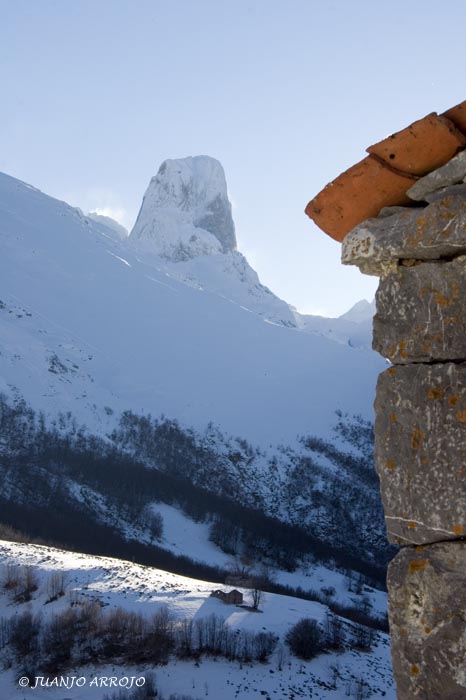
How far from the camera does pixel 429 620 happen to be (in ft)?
8.82

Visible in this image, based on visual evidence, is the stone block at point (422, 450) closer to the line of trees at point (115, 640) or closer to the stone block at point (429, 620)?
the stone block at point (429, 620)

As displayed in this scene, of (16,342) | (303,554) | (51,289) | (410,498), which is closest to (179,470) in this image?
(303,554)

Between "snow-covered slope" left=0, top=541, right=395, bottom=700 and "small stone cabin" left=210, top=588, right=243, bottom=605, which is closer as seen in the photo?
"snow-covered slope" left=0, top=541, right=395, bottom=700

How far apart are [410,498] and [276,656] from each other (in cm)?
3373

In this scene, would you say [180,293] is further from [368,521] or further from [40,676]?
[40,676]

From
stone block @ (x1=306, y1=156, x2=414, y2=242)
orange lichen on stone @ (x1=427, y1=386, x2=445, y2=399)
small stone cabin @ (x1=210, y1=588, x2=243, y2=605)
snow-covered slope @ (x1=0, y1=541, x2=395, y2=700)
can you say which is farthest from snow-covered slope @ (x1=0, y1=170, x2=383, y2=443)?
orange lichen on stone @ (x1=427, y1=386, x2=445, y2=399)

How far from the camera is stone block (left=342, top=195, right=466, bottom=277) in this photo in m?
2.82

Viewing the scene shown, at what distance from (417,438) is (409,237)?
3.02ft

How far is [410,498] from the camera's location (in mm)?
2826

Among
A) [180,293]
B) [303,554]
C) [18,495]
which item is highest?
[180,293]

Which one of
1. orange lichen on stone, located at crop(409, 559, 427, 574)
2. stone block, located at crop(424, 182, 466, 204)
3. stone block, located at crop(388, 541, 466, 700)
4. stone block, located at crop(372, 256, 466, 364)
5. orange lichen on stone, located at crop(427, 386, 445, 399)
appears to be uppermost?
stone block, located at crop(424, 182, 466, 204)

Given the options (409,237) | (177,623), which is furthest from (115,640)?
(409,237)

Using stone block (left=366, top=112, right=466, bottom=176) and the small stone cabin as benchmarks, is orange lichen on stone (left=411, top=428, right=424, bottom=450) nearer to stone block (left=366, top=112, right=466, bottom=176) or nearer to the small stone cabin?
stone block (left=366, top=112, right=466, bottom=176)

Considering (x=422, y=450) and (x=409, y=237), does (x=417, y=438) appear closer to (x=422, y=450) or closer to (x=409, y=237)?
(x=422, y=450)
